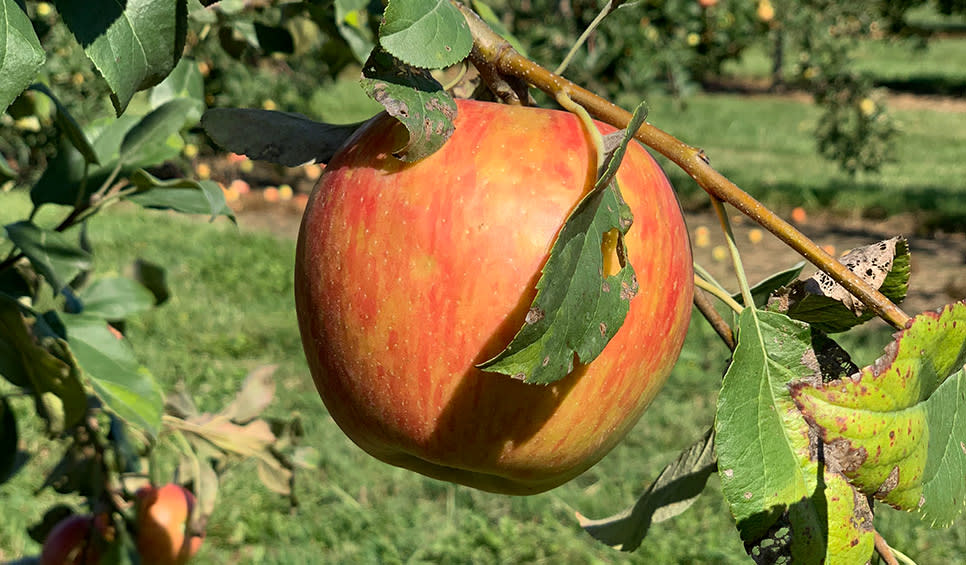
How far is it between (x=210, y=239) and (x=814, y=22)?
2.99m

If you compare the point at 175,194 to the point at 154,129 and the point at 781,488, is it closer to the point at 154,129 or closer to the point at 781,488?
the point at 154,129

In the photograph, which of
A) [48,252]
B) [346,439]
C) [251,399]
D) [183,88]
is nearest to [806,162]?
[346,439]

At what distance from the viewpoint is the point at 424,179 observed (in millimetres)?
554

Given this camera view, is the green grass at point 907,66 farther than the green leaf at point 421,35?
Yes

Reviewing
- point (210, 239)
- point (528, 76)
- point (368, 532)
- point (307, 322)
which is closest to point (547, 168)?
point (528, 76)

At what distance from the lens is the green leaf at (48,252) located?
0.97 metres

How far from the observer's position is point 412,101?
519 mm

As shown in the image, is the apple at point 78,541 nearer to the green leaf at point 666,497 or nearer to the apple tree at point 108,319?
the apple tree at point 108,319

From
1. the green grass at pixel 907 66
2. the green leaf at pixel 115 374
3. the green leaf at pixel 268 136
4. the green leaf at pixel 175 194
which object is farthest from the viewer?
the green grass at pixel 907 66

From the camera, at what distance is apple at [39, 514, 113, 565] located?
4.06 feet

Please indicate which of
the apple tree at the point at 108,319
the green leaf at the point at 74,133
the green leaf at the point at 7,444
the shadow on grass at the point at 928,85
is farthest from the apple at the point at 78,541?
the shadow on grass at the point at 928,85

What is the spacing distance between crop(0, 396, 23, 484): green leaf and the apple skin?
778mm

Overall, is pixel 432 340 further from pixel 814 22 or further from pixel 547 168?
pixel 814 22

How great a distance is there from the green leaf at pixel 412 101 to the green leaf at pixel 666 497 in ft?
0.95
